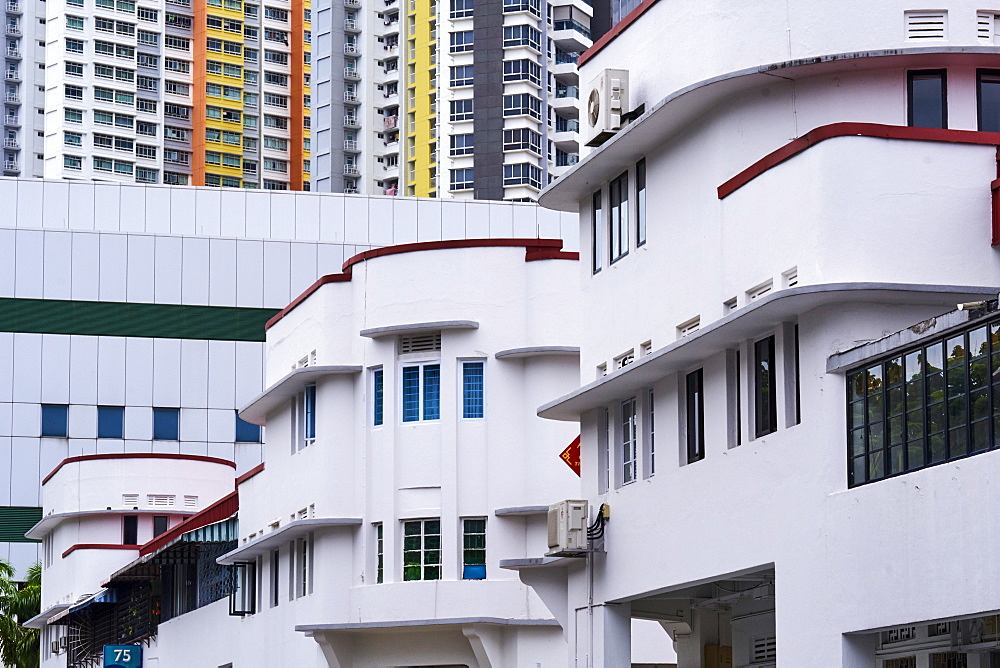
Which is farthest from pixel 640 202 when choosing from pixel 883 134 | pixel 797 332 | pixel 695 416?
pixel 883 134

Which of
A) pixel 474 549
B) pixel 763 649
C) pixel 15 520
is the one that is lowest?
pixel 763 649

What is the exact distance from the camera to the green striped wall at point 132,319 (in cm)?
8281

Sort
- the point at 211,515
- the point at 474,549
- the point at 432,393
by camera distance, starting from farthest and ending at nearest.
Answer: the point at 211,515, the point at 432,393, the point at 474,549

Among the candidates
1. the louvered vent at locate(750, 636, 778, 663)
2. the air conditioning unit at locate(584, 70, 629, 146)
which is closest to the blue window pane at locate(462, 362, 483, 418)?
the louvered vent at locate(750, 636, 778, 663)

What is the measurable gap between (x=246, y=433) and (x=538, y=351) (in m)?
51.6

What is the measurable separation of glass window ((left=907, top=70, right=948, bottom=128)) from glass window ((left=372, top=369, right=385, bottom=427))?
54.1 ft

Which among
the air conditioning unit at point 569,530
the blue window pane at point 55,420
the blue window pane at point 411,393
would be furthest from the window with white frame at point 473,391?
the blue window pane at point 55,420

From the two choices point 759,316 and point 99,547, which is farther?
point 99,547

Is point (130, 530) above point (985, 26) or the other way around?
the other way around

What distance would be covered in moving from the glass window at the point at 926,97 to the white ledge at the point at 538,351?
44.1ft

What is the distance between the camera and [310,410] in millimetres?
38906

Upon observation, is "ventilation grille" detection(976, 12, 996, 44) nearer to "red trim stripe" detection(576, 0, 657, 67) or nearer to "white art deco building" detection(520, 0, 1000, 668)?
"white art deco building" detection(520, 0, 1000, 668)

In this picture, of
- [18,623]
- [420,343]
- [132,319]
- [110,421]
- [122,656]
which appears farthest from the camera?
[110,421]

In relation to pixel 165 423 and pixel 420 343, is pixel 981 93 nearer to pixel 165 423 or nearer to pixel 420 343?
pixel 420 343
